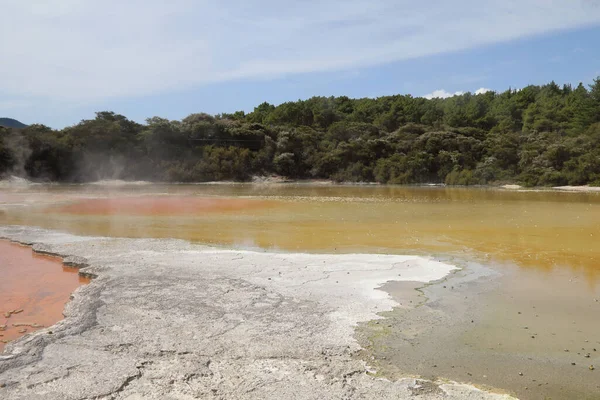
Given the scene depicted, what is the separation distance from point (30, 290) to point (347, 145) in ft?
166

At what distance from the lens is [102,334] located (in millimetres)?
6145

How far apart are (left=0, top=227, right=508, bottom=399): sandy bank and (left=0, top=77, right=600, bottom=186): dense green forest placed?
1563 inches

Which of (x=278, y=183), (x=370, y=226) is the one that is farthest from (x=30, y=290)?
(x=278, y=183)

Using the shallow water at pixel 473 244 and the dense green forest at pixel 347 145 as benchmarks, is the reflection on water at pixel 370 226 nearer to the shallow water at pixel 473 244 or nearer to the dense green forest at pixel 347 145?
the shallow water at pixel 473 244

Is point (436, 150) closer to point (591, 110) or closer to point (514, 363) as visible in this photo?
point (591, 110)

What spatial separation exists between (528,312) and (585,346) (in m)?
1.34

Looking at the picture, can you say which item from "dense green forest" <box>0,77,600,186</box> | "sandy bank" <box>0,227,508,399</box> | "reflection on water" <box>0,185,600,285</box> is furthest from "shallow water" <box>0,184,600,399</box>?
"dense green forest" <box>0,77,600,186</box>

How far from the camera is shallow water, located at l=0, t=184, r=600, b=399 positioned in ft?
→ 18.2

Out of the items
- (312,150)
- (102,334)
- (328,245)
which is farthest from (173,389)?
(312,150)

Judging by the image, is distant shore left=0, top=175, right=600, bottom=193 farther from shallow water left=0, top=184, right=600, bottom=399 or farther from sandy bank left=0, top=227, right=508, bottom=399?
sandy bank left=0, top=227, right=508, bottom=399

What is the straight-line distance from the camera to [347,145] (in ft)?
190

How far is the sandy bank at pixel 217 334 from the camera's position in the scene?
4754 mm

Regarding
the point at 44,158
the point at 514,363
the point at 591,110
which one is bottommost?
the point at 514,363

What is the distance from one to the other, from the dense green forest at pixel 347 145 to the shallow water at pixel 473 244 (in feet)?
82.5
